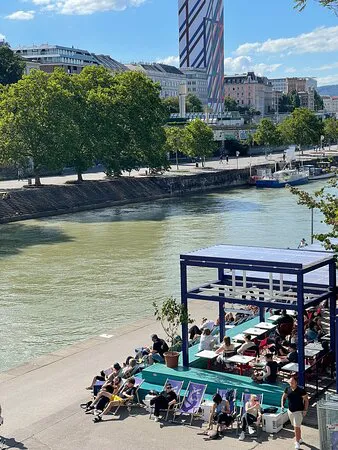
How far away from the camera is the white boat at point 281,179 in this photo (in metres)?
82.2

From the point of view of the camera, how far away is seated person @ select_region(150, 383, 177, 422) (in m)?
13.5

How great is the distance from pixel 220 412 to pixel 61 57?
6041 inches

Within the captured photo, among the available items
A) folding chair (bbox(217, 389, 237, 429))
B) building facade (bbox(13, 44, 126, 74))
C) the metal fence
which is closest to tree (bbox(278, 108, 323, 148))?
building facade (bbox(13, 44, 126, 74))

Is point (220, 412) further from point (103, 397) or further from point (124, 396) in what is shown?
point (103, 397)

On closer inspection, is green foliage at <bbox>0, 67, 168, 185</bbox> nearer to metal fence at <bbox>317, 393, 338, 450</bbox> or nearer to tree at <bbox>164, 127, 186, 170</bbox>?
tree at <bbox>164, 127, 186, 170</bbox>

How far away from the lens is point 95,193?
6303cm

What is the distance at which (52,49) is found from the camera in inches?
6457

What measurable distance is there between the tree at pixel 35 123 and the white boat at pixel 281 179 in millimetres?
28935

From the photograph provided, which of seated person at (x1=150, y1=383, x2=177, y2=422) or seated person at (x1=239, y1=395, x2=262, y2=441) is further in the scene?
seated person at (x1=150, y1=383, x2=177, y2=422)

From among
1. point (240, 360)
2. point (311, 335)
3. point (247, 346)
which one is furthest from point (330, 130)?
point (240, 360)

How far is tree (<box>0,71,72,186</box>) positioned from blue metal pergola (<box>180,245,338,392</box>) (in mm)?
44123

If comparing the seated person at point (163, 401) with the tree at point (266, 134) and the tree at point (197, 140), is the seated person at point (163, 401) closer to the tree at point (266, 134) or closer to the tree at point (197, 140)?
the tree at point (197, 140)

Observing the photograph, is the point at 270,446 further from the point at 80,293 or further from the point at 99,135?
the point at 99,135

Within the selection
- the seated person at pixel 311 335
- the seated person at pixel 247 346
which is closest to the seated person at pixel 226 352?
the seated person at pixel 247 346
